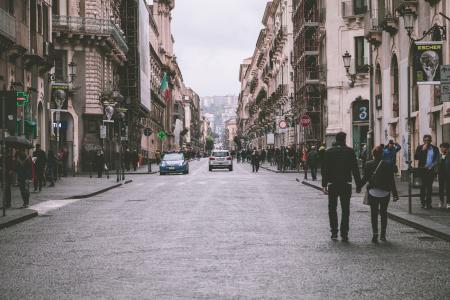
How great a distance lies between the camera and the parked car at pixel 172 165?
5291 centimetres

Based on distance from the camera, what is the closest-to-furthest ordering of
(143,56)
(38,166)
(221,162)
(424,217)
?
(424,217), (38,166), (221,162), (143,56)

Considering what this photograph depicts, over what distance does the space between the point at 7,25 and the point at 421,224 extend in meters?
21.7

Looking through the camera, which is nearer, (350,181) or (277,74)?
(350,181)

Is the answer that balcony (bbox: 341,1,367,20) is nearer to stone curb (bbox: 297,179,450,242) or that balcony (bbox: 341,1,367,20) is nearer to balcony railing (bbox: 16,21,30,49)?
balcony railing (bbox: 16,21,30,49)

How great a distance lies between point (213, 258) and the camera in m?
11.2

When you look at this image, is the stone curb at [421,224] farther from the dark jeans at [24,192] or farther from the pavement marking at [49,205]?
the dark jeans at [24,192]

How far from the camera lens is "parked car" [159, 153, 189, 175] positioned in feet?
174

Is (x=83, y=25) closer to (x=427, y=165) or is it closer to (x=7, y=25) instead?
(x=7, y=25)

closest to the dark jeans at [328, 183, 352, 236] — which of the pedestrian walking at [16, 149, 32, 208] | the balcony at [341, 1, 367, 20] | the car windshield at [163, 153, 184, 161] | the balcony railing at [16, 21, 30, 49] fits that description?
the pedestrian walking at [16, 149, 32, 208]

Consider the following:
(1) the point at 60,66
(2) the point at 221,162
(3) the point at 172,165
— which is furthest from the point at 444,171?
(2) the point at 221,162

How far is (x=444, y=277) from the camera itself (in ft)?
31.2

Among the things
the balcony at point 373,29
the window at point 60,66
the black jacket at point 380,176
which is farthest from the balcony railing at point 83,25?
the black jacket at point 380,176

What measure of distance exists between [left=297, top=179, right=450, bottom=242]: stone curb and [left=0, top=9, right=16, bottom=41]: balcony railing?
60.2ft

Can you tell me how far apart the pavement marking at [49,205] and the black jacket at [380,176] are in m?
9.67
